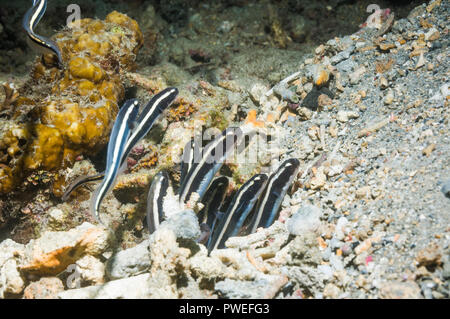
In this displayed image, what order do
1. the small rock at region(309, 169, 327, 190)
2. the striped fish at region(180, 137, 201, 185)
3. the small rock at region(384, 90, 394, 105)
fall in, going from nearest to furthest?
1. the small rock at region(309, 169, 327, 190)
2. the small rock at region(384, 90, 394, 105)
3. the striped fish at region(180, 137, 201, 185)

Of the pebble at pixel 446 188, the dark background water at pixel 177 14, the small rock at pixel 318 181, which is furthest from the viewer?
the dark background water at pixel 177 14

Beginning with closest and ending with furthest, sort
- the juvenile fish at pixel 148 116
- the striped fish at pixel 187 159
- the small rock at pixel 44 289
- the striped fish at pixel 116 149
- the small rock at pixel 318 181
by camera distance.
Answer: the striped fish at pixel 116 149 → the small rock at pixel 44 289 → the juvenile fish at pixel 148 116 → the small rock at pixel 318 181 → the striped fish at pixel 187 159

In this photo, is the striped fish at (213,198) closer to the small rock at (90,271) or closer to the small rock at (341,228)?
the small rock at (90,271)

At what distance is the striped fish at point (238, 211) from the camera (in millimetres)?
3811

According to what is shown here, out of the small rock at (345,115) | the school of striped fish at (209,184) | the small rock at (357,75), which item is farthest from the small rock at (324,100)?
the school of striped fish at (209,184)

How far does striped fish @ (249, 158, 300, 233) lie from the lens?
379 centimetres

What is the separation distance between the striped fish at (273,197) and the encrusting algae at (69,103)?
7.76 feet

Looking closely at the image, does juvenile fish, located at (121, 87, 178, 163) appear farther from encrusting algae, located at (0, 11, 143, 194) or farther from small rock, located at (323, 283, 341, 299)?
small rock, located at (323, 283, 341, 299)

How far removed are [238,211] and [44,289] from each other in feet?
7.76

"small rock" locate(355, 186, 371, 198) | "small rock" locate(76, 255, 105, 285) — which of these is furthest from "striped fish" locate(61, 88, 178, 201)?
"small rock" locate(355, 186, 371, 198)

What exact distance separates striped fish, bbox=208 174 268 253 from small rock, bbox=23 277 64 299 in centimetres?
177

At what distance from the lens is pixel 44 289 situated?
3143mm

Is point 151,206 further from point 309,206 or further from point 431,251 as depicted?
point 431,251

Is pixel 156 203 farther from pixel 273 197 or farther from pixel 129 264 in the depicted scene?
pixel 273 197
